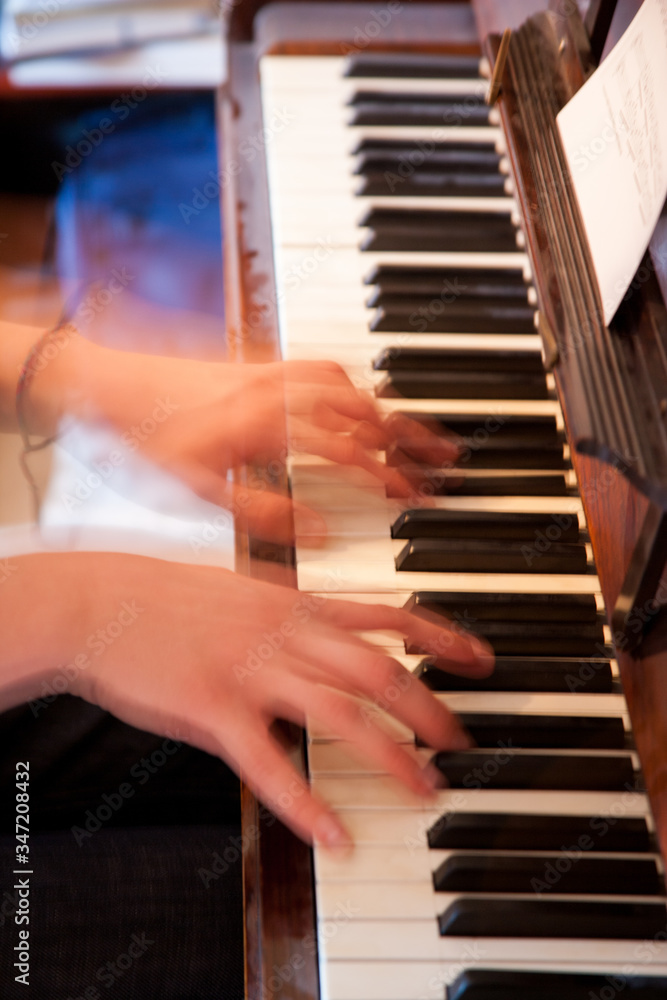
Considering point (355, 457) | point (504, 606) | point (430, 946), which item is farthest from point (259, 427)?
point (430, 946)

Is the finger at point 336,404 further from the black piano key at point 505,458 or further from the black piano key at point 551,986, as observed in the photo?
the black piano key at point 551,986

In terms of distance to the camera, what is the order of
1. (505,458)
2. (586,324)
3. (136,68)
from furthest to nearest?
→ (136,68) → (505,458) → (586,324)

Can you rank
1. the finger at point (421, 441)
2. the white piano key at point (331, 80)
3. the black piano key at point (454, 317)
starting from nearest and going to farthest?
the finger at point (421, 441), the black piano key at point (454, 317), the white piano key at point (331, 80)

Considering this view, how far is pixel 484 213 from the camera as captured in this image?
1218 mm

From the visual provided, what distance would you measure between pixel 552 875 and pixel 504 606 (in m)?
0.24

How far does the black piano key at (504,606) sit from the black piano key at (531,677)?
4 centimetres

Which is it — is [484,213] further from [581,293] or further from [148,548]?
[148,548]

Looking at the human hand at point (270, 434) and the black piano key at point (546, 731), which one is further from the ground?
the human hand at point (270, 434)

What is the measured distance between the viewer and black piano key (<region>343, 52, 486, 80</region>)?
137 cm

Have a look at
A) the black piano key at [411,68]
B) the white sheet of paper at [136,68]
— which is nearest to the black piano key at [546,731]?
the black piano key at [411,68]

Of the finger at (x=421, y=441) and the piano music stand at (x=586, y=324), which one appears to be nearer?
the piano music stand at (x=586, y=324)

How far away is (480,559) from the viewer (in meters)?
0.90

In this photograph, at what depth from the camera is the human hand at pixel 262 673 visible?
74 cm

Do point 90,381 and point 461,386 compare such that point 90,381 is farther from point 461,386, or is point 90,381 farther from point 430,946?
point 430,946
